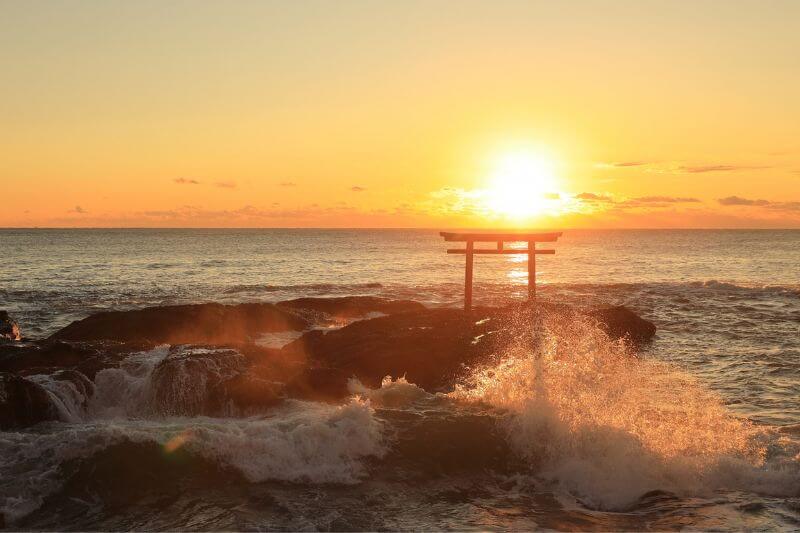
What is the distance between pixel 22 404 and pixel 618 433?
10052mm

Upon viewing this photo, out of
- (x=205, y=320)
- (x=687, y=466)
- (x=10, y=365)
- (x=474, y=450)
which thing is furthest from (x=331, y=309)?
(x=687, y=466)

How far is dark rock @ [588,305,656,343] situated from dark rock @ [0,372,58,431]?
17385 mm

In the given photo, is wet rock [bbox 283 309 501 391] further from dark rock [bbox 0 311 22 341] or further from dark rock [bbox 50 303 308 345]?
dark rock [bbox 0 311 22 341]

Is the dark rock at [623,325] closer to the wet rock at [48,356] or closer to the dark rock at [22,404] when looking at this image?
the wet rock at [48,356]

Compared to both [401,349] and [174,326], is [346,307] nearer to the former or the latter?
[174,326]

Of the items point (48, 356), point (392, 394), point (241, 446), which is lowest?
point (241, 446)

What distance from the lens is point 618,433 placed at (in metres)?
11.5

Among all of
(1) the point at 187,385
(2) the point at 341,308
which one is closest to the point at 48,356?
(1) the point at 187,385

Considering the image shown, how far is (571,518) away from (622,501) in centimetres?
103

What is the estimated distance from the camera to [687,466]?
10609 millimetres

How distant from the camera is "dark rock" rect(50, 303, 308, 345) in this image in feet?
70.7

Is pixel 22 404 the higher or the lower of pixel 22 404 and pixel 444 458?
the higher

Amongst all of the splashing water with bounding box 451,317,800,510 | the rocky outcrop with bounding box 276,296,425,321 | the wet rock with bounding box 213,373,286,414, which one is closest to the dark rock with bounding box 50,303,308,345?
the rocky outcrop with bounding box 276,296,425,321

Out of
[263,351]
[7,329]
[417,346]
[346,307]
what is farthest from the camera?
[346,307]
